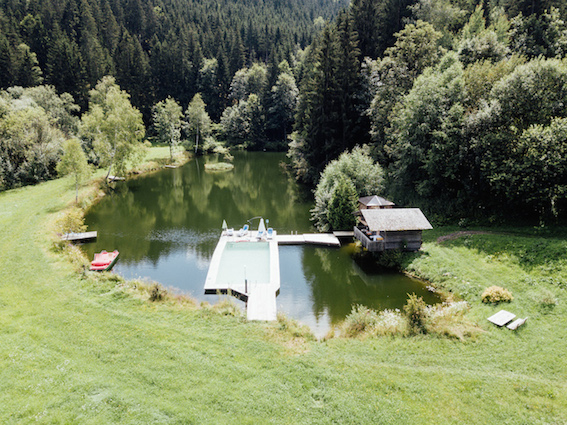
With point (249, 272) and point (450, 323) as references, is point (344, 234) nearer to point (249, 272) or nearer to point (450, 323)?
point (249, 272)

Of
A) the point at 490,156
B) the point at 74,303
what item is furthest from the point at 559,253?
the point at 74,303

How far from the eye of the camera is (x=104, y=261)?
771 inches

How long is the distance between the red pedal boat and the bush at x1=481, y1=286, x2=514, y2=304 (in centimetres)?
2017

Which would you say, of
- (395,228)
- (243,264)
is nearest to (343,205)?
(395,228)

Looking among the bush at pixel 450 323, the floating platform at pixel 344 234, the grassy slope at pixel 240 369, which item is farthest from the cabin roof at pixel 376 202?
the bush at pixel 450 323

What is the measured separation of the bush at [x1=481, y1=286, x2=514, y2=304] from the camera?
1480 cm

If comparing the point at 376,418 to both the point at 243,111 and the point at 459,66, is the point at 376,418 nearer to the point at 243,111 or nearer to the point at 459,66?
the point at 459,66

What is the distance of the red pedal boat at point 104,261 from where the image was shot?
747 inches

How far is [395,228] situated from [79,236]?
871 inches

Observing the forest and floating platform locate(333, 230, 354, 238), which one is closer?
the forest

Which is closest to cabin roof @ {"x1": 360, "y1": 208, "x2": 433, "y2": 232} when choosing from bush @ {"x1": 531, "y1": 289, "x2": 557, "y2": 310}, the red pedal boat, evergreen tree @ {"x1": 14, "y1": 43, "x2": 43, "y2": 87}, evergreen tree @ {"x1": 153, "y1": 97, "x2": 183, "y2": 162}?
bush @ {"x1": 531, "y1": 289, "x2": 557, "y2": 310}

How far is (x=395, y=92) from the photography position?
3188 cm

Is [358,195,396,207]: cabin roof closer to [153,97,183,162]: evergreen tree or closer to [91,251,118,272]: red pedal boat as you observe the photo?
[91,251,118,272]: red pedal boat

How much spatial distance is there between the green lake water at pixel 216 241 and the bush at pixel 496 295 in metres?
2.47
